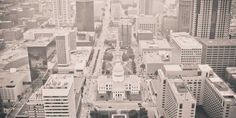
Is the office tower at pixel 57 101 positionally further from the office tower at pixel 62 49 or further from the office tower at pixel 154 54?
the office tower at pixel 154 54

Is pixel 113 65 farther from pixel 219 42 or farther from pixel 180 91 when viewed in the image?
pixel 180 91

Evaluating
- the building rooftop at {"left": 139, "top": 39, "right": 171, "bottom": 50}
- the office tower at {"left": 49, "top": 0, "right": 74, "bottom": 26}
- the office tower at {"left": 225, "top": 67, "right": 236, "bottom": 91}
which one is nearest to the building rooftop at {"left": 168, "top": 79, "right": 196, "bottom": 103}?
the office tower at {"left": 225, "top": 67, "right": 236, "bottom": 91}

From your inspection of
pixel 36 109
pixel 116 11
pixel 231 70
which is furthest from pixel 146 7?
pixel 36 109

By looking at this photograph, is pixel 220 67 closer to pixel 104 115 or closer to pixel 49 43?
pixel 104 115

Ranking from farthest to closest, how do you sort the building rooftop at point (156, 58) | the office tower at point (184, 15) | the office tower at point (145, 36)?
1. the office tower at point (145, 36)
2. the office tower at point (184, 15)
3. the building rooftop at point (156, 58)

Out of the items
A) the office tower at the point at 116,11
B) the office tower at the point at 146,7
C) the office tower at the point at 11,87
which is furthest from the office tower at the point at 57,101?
the office tower at the point at 146,7

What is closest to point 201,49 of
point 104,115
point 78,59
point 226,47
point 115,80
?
point 226,47
